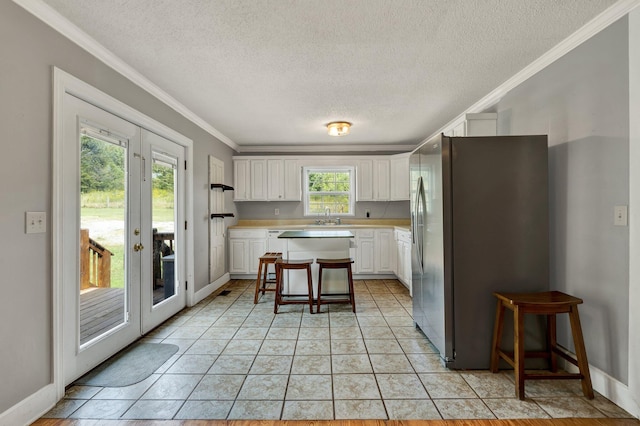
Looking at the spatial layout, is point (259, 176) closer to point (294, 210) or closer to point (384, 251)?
point (294, 210)

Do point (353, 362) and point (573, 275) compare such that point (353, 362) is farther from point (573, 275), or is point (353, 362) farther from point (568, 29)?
point (568, 29)

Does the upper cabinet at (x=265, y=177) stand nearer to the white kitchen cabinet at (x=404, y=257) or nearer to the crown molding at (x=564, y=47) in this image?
the white kitchen cabinet at (x=404, y=257)

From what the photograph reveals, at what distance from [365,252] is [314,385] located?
3330mm

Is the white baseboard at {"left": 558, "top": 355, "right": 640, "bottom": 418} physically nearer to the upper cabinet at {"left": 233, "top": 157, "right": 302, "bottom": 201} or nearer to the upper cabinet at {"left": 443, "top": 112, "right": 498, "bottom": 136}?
the upper cabinet at {"left": 443, "top": 112, "right": 498, "bottom": 136}

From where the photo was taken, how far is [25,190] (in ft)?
5.70

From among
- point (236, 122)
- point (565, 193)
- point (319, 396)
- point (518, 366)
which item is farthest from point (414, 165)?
point (236, 122)

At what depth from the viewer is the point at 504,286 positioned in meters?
2.33

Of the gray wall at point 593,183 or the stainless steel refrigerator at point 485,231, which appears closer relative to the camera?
the gray wall at point 593,183

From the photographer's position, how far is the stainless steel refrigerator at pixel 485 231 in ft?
7.63

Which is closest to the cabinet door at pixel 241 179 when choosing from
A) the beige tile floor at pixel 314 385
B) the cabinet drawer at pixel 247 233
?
the cabinet drawer at pixel 247 233

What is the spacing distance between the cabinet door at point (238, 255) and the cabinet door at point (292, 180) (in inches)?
46.6

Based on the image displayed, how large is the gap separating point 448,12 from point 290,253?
294 cm

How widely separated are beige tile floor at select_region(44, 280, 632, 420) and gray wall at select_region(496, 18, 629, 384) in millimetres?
488

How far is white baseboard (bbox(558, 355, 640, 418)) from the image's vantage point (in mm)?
1789
